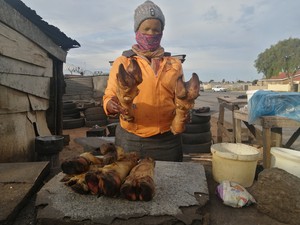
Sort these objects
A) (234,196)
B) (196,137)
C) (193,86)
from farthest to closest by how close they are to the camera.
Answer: (196,137)
(234,196)
(193,86)

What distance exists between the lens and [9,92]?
4844 mm

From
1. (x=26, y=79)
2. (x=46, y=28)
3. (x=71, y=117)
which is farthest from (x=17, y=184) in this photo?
(x=71, y=117)

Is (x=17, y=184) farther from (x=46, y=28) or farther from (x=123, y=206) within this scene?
(x=46, y=28)

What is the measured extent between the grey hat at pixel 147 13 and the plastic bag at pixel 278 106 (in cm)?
220

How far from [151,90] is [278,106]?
7.84ft

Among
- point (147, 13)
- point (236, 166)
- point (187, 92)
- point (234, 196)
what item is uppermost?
point (147, 13)

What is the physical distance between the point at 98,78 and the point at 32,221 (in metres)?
16.2

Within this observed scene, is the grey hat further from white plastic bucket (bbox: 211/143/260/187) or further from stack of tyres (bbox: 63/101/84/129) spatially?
stack of tyres (bbox: 63/101/84/129)

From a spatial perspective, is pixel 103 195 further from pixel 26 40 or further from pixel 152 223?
pixel 26 40

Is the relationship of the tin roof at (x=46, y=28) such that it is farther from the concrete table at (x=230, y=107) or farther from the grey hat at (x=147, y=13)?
the concrete table at (x=230, y=107)

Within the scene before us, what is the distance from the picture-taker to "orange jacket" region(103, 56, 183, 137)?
246 centimetres

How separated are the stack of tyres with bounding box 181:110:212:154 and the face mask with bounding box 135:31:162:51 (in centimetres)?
410

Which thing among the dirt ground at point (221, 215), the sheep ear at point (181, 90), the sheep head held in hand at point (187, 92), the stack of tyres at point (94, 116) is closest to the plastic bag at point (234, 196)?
the dirt ground at point (221, 215)

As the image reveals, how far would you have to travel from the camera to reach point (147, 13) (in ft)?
8.12
